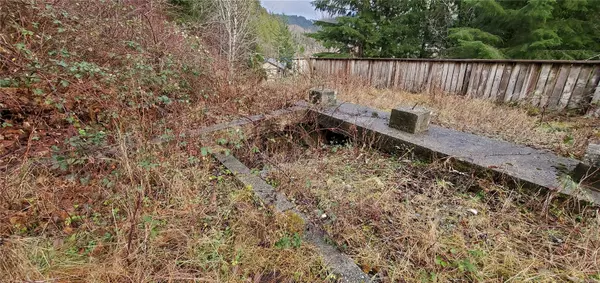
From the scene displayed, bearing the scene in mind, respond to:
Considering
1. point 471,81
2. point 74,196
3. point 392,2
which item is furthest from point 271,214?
point 392,2

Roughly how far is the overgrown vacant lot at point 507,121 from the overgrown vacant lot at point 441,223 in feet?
5.38

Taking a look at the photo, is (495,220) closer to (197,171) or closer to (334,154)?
(334,154)

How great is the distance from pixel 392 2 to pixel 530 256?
493 inches

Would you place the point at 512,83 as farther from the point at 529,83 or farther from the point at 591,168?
the point at 591,168

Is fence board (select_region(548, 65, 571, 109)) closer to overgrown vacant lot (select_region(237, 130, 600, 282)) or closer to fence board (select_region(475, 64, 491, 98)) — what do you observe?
fence board (select_region(475, 64, 491, 98))

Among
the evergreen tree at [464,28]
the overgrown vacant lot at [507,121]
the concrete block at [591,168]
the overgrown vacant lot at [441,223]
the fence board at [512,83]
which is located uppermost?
the evergreen tree at [464,28]

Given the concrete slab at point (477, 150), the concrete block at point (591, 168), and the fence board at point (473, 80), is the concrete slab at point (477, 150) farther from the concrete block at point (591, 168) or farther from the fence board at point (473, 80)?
the fence board at point (473, 80)

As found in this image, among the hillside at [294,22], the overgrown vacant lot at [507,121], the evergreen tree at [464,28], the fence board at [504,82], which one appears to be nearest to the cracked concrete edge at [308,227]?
the overgrown vacant lot at [507,121]

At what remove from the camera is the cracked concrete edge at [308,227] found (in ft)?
4.65

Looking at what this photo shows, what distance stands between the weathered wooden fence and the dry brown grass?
449 cm

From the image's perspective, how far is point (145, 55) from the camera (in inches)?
139

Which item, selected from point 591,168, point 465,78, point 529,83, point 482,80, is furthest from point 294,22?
point 591,168

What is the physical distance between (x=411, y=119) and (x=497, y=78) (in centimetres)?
431

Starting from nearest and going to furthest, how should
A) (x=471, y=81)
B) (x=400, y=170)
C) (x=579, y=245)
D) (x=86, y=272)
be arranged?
(x=86, y=272)
(x=579, y=245)
(x=400, y=170)
(x=471, y=81)
